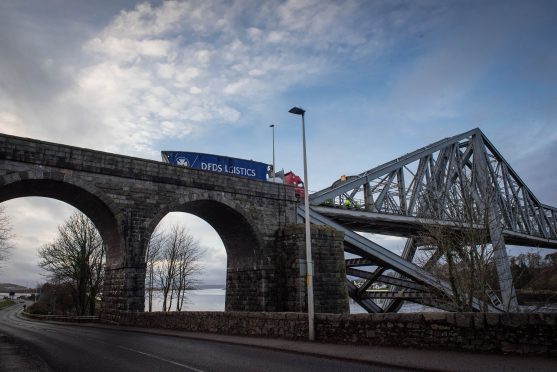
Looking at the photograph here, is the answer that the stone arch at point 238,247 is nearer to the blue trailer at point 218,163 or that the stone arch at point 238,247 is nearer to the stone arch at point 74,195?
the blue trailer at point 218,163

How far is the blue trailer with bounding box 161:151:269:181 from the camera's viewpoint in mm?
25266

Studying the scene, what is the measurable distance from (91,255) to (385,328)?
125 feet

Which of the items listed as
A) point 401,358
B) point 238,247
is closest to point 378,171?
point 238,247

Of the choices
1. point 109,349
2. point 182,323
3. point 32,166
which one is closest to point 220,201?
point 182,323

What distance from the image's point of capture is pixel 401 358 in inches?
367

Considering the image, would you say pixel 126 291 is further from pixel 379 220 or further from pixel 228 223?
pixel 379 220

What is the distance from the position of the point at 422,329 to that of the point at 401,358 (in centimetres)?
147

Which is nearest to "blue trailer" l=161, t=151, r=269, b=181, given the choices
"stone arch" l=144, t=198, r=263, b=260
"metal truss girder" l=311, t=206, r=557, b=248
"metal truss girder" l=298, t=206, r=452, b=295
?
"stone arch" l=144, t=198, r=263, b=260

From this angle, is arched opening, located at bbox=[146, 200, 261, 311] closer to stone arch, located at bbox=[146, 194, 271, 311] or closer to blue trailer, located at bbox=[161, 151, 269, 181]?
stone arch, located at bbox=[146, 194, 271, 311]

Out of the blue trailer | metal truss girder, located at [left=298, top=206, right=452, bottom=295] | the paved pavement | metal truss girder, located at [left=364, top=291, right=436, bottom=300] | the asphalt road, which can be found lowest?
the asphalt road

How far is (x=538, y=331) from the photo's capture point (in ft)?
28.3

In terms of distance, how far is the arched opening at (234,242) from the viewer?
81.5 ft

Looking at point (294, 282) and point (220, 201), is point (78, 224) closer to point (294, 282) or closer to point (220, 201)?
point (220, 201)

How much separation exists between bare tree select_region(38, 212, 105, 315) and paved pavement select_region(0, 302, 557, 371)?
29.1 m
